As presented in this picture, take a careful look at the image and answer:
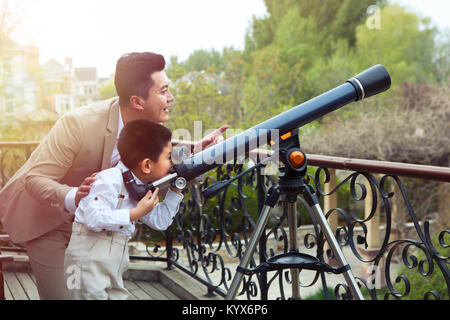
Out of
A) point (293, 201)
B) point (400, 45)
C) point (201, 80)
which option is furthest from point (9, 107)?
point (400, 45)

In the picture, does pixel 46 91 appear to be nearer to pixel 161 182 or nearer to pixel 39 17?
pixel 39 17

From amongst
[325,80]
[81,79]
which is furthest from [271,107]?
[81,79]

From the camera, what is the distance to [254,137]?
1.48 meters

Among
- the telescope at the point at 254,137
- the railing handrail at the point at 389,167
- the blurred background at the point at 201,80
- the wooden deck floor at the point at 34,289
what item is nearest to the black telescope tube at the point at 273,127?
the telescope at the point at 254,137

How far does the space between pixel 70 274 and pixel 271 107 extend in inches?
447

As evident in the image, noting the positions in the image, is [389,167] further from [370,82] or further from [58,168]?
[58,168]

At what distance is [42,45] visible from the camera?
11.5 metres

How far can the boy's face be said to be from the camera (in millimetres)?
1554

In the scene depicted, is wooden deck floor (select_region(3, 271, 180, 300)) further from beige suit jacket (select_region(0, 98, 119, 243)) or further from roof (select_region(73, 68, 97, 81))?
roof (select_region(73, 68, 97, 81))

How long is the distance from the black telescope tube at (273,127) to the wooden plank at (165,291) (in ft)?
6.56

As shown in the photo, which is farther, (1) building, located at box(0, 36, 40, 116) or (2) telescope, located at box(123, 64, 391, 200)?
(1) building, located at box(0, 36, 40, 116)

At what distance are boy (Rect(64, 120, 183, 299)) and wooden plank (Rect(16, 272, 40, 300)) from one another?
5.81 feet

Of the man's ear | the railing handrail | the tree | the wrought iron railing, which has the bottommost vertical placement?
the wrought iron railing

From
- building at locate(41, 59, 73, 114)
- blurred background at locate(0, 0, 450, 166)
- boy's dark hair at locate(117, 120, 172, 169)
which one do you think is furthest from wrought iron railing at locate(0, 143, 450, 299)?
building at locate(41, 59, 73, 114)
